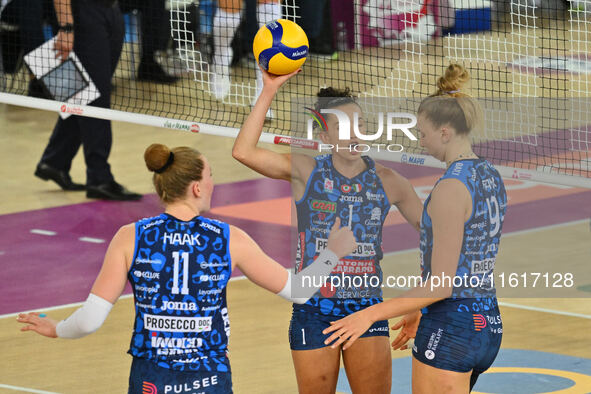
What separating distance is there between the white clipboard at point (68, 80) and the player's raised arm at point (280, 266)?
22.0 feet

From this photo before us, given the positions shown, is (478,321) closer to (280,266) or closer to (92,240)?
(280,266)

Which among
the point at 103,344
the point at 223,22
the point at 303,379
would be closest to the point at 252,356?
the point at 103,344

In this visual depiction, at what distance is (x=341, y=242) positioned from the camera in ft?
16.8

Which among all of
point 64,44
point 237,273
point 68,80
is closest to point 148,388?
point 237,273

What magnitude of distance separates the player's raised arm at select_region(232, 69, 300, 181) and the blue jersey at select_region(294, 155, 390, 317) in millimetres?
214

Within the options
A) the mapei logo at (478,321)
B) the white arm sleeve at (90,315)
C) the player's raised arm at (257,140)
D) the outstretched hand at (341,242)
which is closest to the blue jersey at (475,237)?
the mapei logo at (478,321)

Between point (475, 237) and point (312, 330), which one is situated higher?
point (475, 237)

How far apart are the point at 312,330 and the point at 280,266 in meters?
0.79

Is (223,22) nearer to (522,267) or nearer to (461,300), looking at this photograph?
(522,267)

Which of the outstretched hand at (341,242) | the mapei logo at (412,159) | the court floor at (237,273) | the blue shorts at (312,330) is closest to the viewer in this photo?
the outstretched hand at (341,242)

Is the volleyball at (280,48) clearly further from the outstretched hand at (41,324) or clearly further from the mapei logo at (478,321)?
the outstretched hand at (41,324)

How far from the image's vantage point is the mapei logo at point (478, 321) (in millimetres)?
5023

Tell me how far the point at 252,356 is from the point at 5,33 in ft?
34.3

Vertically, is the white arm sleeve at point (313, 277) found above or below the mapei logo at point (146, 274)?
below
